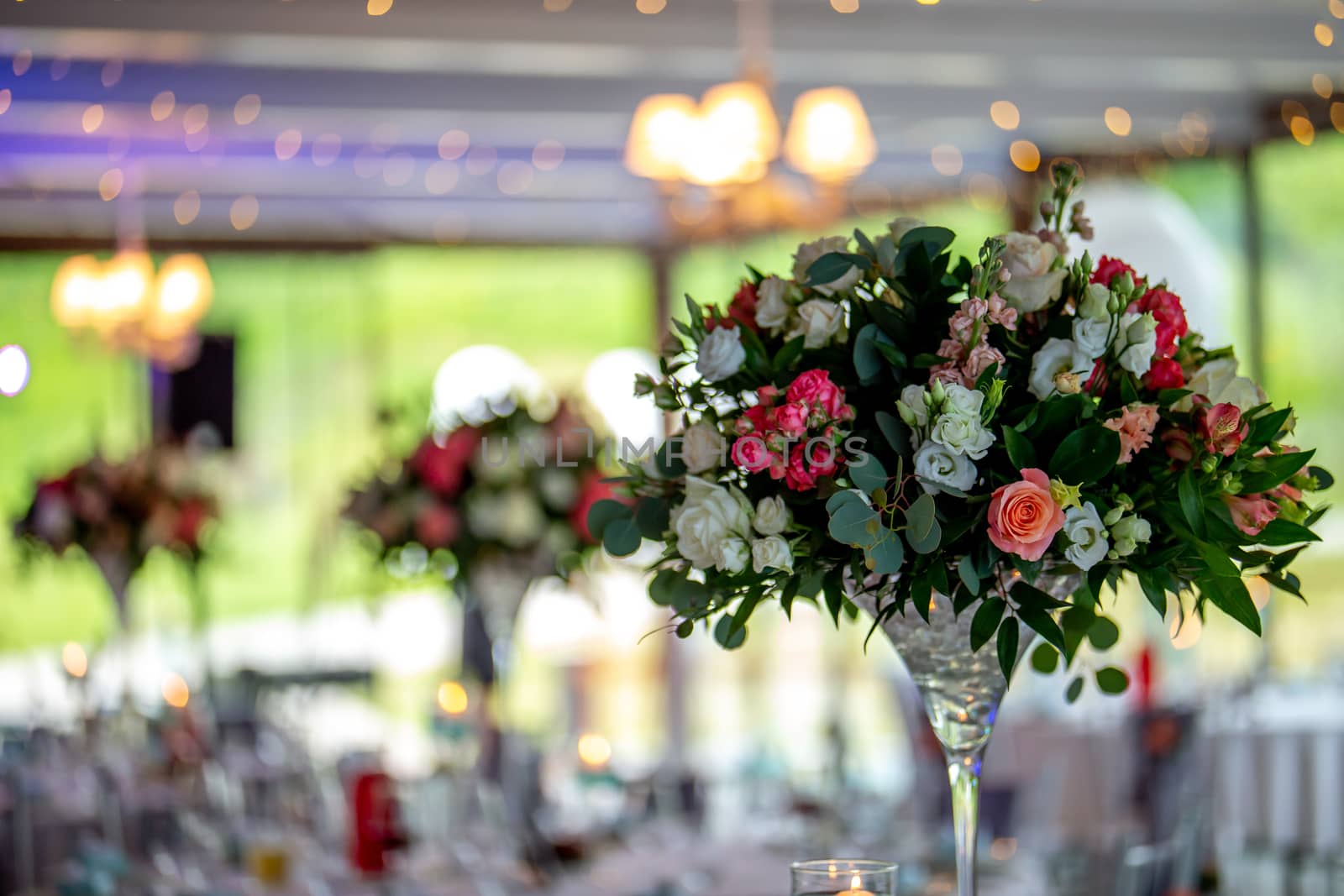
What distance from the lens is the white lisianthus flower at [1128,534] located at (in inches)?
54.0

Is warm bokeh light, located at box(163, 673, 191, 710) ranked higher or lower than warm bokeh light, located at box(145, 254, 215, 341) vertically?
lower

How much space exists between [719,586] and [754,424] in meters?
0.17

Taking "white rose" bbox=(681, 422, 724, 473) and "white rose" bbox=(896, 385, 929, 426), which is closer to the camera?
"white rose" bbox=(896, 385, 929, 426)

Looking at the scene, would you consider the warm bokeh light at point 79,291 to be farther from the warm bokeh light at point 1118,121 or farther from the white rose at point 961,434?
the white rose at point 961,434

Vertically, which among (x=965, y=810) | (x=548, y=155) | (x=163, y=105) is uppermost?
(x=548, y=155)

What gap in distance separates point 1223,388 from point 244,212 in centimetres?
893

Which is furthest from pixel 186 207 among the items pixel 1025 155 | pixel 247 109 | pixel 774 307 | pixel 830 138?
pixel 774 307

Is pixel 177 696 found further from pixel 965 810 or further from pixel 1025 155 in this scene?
pixel 1025 155

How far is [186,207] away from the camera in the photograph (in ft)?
30.7

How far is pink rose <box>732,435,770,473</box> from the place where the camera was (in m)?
1.43

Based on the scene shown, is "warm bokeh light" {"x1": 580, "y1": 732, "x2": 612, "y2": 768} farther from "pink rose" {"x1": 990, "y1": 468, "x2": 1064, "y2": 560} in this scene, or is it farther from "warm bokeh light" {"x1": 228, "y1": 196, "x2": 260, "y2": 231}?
"warm bokeh light" {"x1": 228, "y1": 196, "x2": 260, "y2": 231}

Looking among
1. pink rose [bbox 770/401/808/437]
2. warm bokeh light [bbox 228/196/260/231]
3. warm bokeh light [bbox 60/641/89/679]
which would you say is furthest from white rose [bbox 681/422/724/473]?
warm bokeh light [bbox 228/196/260/231]

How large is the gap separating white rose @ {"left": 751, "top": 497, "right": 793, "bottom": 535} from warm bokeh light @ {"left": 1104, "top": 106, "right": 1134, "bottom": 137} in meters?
6.47

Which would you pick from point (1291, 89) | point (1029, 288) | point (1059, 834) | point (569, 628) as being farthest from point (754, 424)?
point (569, 628)
